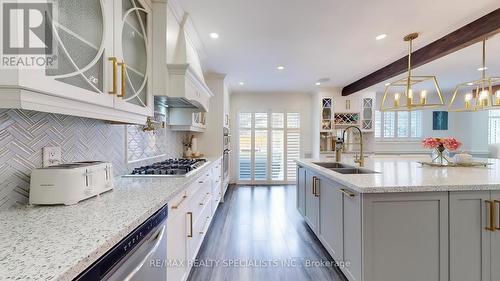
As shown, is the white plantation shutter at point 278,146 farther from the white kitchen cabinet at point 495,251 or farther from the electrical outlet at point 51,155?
the electrical outlet at point 51,155

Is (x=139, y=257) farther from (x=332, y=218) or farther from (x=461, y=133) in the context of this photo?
(x=461, y=133)

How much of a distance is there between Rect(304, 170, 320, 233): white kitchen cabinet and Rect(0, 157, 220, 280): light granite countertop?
169cm

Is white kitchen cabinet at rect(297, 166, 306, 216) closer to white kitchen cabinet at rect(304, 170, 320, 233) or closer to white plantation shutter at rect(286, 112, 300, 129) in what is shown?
white kitchen cabinet at rect(304, 170, 320, 233)

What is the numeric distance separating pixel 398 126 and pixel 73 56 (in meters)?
6.94

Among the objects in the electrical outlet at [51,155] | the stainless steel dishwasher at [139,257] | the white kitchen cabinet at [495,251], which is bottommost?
the white kitchen cabinet at [495,251]

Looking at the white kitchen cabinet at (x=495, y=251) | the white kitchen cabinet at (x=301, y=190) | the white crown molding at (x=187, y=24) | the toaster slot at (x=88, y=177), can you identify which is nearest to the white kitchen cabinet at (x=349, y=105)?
the white kitchen cabinet at (x=301, y=190)

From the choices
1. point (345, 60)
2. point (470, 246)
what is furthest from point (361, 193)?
point (345, 60)

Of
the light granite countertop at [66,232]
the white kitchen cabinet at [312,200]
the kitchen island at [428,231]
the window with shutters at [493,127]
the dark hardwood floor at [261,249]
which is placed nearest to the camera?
the light granite countertop at [66,232]

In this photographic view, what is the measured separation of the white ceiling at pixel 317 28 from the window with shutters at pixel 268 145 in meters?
2.10

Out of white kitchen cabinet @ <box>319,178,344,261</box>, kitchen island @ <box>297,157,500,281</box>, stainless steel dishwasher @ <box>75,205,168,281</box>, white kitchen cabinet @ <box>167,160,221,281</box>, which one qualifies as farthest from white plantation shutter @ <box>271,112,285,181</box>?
stainless steel dishwasher @ <box>75,205,168,281</box>

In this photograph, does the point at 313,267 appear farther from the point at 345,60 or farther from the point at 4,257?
the point at 345,60

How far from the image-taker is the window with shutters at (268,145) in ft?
19.6

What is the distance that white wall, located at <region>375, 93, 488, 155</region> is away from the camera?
19.3ft

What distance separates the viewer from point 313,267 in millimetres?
2152
